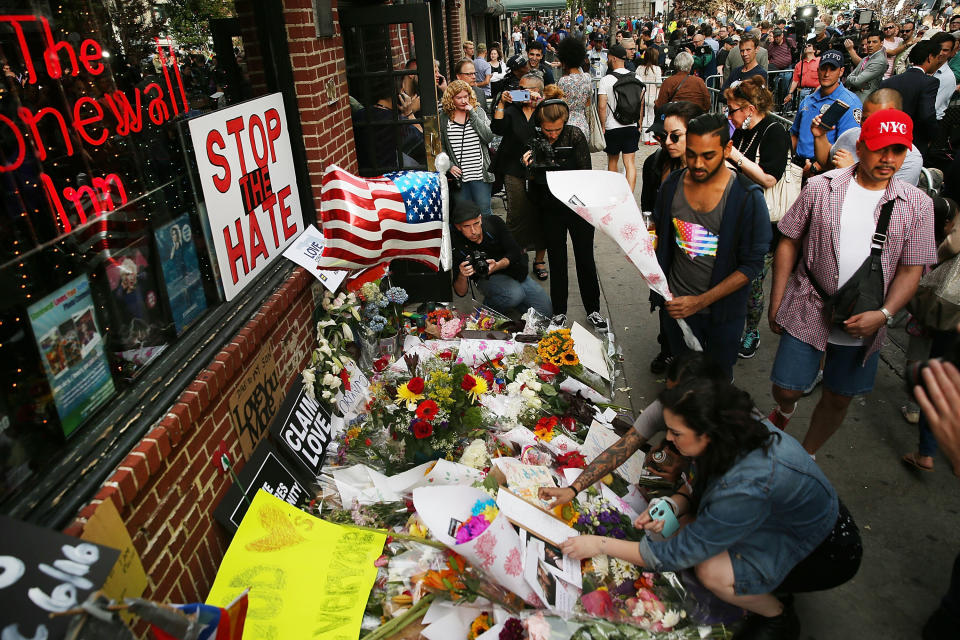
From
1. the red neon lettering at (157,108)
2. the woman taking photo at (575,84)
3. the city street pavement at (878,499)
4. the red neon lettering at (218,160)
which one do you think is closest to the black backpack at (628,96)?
the woman taking photo at (575,84)

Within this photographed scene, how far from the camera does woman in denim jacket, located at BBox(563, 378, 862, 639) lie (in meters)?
2.38

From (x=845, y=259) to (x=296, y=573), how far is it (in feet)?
9.68

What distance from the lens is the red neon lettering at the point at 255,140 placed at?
3545 mm

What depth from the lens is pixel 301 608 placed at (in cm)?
259

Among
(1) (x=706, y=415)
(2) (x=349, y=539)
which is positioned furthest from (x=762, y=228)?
(2) (x=349, y=539)

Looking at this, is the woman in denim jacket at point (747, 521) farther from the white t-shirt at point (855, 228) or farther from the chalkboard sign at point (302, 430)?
the chalkboard sign at point (302, 430)

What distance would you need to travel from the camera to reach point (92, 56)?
95.8 inches

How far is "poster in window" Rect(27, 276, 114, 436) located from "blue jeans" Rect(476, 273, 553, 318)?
112 inches

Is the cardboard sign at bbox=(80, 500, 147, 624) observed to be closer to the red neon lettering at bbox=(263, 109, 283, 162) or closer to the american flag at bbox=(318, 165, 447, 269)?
the american flag at bbox=(318, 165, 447, 269)

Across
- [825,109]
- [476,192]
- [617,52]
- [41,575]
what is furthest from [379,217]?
[617,52]

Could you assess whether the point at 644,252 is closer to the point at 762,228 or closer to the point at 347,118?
the point at 762,228

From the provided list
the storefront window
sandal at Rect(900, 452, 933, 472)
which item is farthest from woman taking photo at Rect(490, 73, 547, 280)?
sandal at Rect(900, 452, 933, 472)

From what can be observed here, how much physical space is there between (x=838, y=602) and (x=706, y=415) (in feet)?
4.59

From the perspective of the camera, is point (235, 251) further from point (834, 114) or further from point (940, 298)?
point (834, 114)
